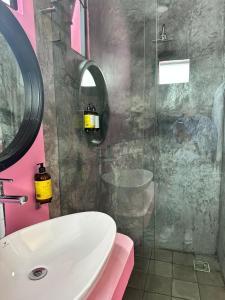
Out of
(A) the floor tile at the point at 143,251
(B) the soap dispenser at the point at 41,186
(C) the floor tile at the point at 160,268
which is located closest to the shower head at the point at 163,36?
(B) the soap dispenser at the point at 41,186

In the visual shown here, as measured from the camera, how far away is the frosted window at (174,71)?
186cm

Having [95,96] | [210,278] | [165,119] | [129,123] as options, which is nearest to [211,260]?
[210,278]

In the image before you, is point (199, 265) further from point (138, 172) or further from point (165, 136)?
point (165, 136)

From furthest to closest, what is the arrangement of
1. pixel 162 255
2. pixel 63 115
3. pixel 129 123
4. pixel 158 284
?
Answer: pixel 162 255, pixel 129 123, pixel 158 284, pixel 63 115

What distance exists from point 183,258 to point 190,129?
1190 mm

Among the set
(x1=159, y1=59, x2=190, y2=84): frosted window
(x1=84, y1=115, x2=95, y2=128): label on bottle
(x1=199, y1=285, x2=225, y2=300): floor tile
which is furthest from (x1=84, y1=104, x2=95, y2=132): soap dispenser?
(x1=199, y1=285, x2=225, y2=300): floor tile

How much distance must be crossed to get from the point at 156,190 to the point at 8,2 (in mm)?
1758

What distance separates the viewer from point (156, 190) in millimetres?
2070

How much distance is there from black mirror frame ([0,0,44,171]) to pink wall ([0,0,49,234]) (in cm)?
4

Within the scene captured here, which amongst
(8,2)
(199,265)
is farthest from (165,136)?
(8,2)

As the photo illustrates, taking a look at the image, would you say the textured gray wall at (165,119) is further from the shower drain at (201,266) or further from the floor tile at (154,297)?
the floor tile at (154,297)

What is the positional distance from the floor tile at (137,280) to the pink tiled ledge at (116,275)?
0.87 metres

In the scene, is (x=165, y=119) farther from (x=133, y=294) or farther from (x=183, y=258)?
(x=133, y=294)

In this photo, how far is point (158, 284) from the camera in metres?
1.70
